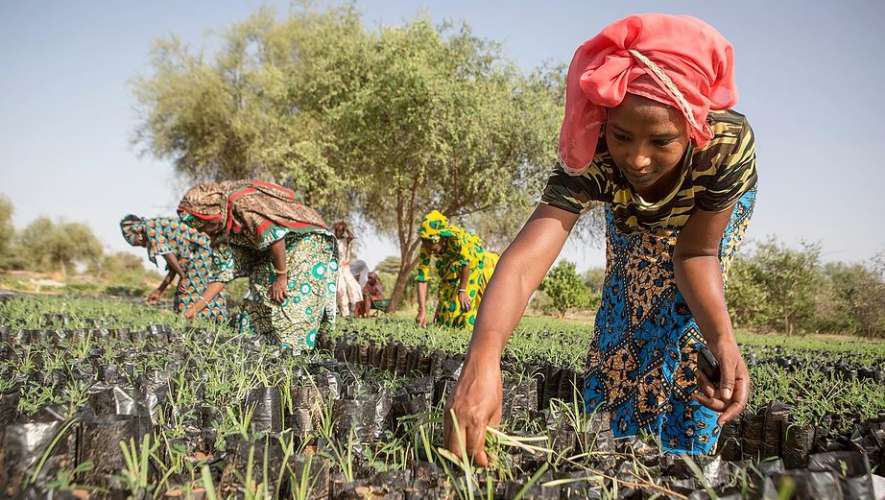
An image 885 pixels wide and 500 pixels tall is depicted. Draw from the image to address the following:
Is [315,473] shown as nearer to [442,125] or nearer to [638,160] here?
[638,160]

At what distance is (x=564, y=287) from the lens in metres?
22.0

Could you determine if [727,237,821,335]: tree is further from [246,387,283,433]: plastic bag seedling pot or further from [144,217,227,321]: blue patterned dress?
[246,387,283,433]: plastic bag seedling pot

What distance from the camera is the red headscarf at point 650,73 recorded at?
5.32ft

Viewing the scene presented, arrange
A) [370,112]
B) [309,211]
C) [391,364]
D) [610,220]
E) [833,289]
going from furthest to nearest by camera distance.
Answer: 1. [833,289]
2. [370,112]
3. [309,211]
4. [391,364]
5. [610,220]

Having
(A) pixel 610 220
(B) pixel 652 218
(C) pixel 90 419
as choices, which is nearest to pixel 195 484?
(C) pixel 90 419

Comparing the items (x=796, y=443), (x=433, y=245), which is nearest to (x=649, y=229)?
(x=796, y=443)

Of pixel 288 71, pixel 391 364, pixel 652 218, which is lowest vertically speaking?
pixel 391 364

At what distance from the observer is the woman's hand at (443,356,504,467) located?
1.36 metres

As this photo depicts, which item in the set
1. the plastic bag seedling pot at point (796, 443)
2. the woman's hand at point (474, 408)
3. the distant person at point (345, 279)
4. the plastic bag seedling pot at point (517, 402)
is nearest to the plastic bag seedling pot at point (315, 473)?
the woman's hand at point (474, 408)

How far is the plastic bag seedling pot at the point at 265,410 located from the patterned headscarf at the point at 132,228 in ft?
21.5

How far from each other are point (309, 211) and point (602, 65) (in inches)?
161

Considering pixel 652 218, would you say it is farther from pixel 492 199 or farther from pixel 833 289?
pixel 833 289

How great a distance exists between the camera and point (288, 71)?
18.3 meters

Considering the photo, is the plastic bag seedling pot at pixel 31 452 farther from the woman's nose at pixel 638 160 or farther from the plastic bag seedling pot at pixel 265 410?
the woman's nose at pixel 638 160
